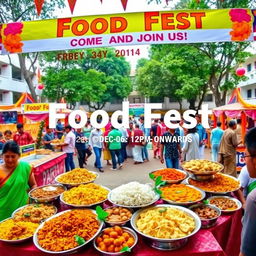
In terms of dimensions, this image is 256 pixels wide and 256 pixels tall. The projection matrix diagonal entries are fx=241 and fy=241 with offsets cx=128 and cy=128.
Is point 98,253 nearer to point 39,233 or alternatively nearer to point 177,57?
point 39,233

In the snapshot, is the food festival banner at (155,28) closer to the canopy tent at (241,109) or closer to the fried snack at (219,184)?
the fried snack at (219,184)

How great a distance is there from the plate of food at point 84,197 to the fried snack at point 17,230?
55cm

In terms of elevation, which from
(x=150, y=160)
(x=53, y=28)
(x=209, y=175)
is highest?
(x=53, y=28)

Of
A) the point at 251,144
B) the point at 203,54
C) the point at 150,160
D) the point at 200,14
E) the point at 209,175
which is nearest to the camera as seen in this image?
the point at 251,144

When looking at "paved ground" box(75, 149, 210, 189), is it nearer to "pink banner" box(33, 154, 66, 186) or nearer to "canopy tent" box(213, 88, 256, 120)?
"pink banner" box(33, 154, 66, 186)

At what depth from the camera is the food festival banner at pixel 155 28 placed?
4.75 meters

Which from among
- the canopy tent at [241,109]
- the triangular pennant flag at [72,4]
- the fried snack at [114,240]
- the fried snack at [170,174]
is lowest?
the fried snack at [114,240]

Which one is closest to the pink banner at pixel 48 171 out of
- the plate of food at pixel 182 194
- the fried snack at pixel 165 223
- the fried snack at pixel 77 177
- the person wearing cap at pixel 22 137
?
the person wearing cap at pixel 22 137

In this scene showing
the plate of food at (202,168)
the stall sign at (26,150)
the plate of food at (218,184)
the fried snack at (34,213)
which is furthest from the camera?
the stall sign at (26,150)

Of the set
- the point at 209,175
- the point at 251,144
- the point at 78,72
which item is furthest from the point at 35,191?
→ the point at 78,72

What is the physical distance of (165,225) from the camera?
104 inches

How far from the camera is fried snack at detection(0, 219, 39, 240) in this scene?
2666mm

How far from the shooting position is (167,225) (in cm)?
267

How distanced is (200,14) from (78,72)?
17.5 meters
